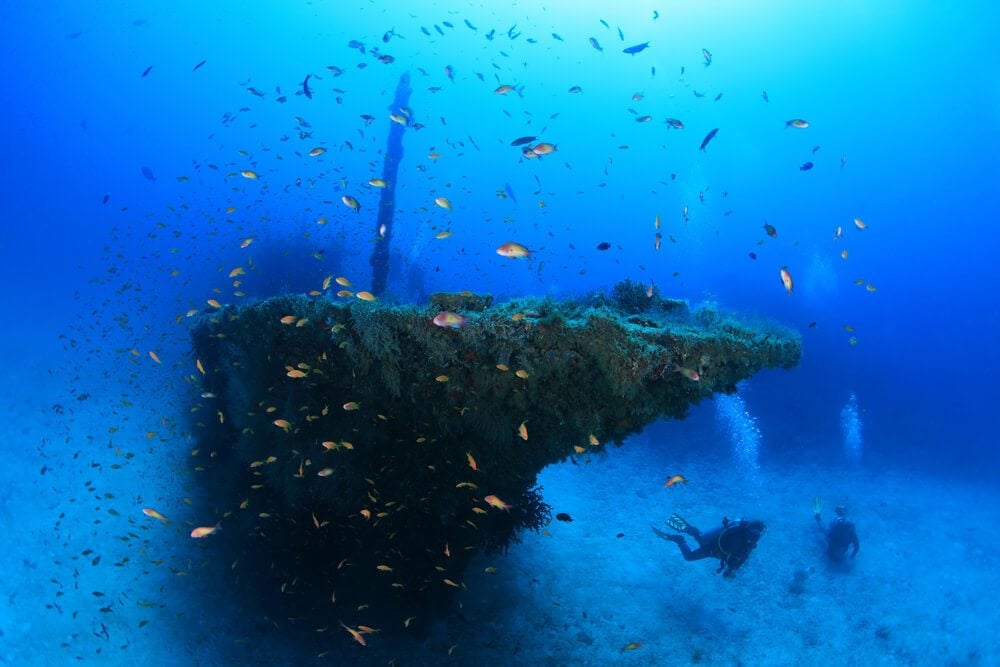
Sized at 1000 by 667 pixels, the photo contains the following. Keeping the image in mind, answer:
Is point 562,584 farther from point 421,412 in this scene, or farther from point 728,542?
point 421,412

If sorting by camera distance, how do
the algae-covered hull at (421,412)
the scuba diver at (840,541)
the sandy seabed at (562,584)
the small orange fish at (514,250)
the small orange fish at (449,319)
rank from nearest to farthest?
the small orange fish at (449,319)
the algae-covered hull at (421,412)
the small orange fish at (514,250)
the sandy seabed at (562,584)
the scuba diver at (840,541)

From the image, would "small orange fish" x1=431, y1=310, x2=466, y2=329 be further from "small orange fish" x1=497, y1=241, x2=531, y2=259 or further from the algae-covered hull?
"small orange fish" x1=497, y1=241, x2=531, y2=259

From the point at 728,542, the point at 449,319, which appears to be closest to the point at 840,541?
the point at 728,542

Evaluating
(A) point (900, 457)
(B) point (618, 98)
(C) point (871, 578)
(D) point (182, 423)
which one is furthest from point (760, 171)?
(D) point (182, 423)

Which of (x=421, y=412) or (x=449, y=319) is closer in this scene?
(x=449, y=319)

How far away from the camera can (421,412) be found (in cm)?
700

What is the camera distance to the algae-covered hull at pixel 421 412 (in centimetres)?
548

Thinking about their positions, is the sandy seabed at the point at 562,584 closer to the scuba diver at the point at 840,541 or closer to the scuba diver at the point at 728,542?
the scuba diver at the point at 840,541

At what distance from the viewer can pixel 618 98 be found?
282 feet

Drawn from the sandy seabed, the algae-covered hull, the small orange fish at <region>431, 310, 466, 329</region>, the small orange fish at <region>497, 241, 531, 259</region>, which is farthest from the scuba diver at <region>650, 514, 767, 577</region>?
the small orange fish at <region>431, 310, 466, 329</region>

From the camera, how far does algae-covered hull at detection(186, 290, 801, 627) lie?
18.0ft

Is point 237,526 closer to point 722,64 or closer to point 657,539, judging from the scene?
point 657,539

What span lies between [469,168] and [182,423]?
346ft

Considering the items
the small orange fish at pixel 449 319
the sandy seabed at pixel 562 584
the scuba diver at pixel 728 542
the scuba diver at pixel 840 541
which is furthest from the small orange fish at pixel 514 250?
the scuba diver at pixel 840 541
